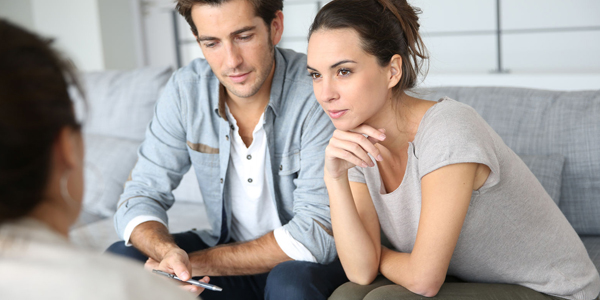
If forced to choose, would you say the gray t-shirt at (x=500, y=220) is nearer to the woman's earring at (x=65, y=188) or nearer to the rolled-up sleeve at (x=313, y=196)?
the rolled-up sleeve at (x=313, y=196)

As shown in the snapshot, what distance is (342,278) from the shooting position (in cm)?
136

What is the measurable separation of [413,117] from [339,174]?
8.6 inches

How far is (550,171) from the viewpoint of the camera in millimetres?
1581

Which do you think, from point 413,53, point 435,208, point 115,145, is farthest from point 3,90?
point 115,145

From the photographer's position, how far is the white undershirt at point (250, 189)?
59.7 inches

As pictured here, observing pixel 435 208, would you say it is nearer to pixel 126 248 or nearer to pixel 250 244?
pixel 250 244

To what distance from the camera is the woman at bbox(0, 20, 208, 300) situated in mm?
512

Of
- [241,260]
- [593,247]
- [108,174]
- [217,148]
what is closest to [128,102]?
[108,174]

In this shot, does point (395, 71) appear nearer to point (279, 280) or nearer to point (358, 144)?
point (358, 144)

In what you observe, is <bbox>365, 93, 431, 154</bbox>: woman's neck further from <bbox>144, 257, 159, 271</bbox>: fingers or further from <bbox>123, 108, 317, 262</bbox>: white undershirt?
<bbox>144, 257, 159, 271</bbox>: fingers

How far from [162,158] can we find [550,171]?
117cm

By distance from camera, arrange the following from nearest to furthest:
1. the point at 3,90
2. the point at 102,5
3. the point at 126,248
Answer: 1. the point at 3,90
2. the point at 126,248
3. the point at 102,5

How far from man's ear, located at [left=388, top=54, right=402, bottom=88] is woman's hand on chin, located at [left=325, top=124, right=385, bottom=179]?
11 cm

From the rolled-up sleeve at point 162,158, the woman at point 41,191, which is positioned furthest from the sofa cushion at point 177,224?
the woman at point 41,191
